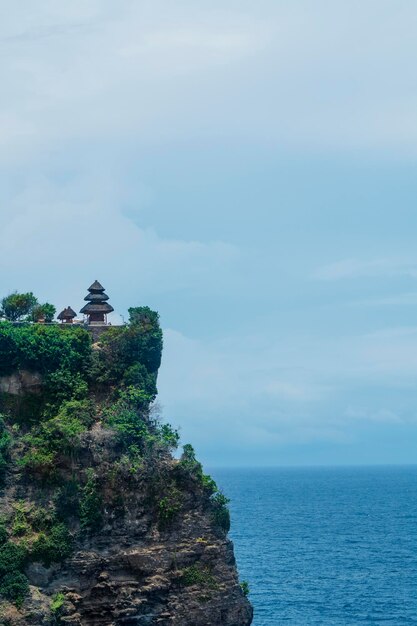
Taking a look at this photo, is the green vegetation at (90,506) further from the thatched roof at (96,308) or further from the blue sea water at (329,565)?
the blue sea water at (329,565)

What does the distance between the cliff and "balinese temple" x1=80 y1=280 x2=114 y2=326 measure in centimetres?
507

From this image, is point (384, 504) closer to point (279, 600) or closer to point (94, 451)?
point (279, 600)

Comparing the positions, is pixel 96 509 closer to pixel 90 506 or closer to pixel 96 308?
pixel 90 506

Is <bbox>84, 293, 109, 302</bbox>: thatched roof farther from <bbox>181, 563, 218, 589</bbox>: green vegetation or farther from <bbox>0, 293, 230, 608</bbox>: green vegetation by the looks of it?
<bbox>181, 563, 218, 589</bbox>: green vegetation

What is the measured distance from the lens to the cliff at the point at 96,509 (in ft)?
190

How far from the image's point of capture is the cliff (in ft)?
190

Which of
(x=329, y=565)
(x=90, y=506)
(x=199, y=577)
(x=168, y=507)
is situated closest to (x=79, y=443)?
(x=90, y=506)

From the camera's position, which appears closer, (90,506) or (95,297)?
(90,506)

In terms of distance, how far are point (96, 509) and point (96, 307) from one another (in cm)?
1704

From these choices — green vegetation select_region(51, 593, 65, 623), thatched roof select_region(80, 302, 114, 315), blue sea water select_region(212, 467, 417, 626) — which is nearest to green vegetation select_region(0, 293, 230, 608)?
green vegetation select_region(51, 593, 65, 623)

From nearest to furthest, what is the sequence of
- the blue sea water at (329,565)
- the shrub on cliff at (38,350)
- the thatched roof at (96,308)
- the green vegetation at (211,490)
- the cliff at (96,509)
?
the cliff at (96,509) → the green vegetation at (211,490) → the shrub on cliff at (38,350) → the thatched roof at (96,308) → the blue sea water at (329,565)

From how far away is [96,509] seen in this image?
59.5 metres

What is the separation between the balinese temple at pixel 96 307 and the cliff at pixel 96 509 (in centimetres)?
507

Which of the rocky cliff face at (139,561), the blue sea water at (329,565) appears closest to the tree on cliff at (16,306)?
the rocky cliff face at (139,561)
